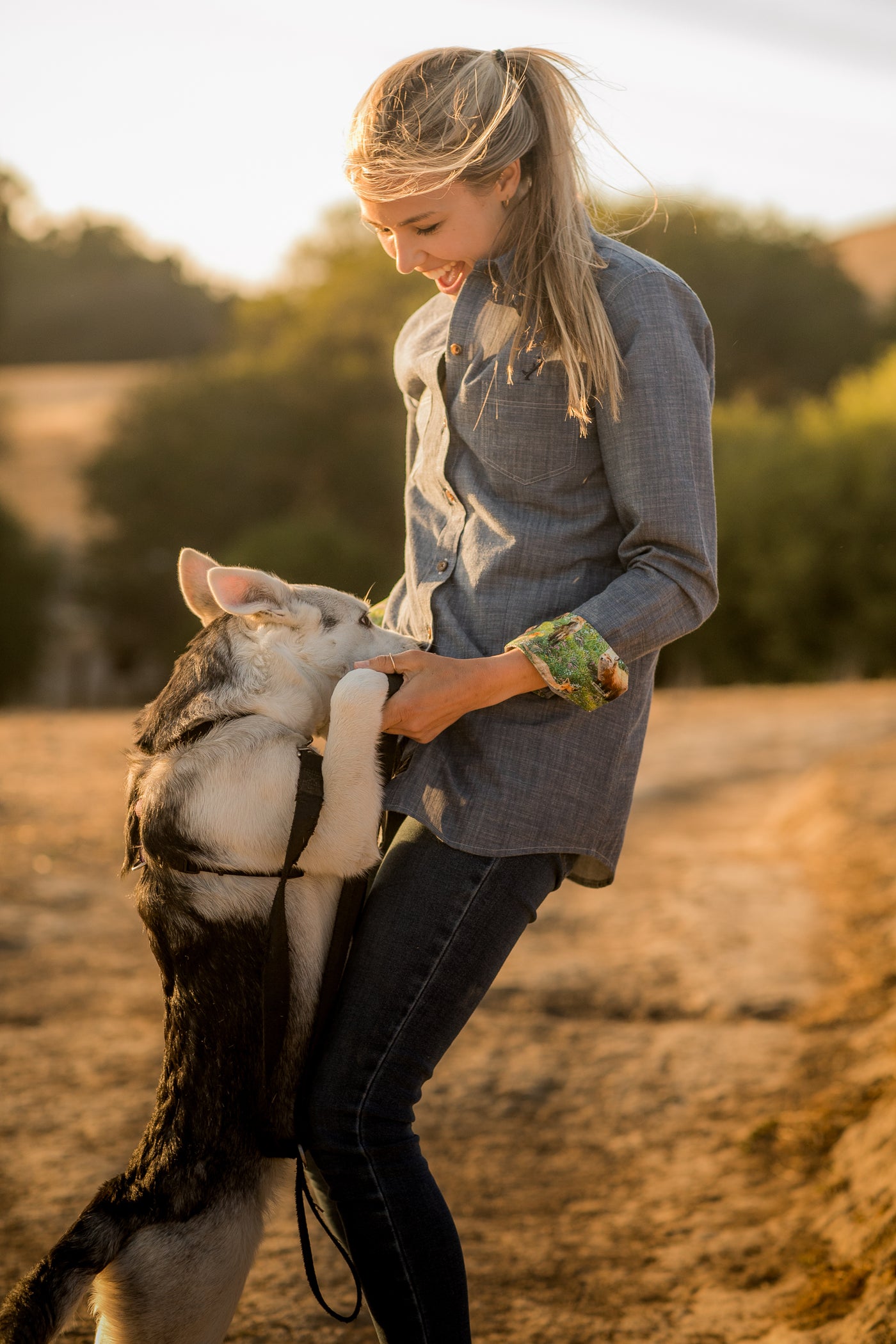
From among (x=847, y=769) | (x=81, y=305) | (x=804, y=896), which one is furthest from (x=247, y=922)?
(x=81, y=305)

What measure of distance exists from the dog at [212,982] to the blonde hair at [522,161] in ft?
2.92

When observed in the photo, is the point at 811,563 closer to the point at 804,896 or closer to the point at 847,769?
the point at 847,769

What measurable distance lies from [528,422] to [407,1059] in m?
1.50

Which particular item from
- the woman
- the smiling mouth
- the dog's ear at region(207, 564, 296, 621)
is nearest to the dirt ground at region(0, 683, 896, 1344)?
the woman

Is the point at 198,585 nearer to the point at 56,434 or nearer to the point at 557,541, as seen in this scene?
the point at 557,541

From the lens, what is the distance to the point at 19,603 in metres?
30.8

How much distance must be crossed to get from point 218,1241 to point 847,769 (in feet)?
27.5

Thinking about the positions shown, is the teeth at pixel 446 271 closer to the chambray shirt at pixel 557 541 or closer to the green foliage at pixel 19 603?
the chambray shirt at pixel 557 541

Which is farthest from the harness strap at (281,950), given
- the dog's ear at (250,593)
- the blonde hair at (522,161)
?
the blonde hair at (522,161)

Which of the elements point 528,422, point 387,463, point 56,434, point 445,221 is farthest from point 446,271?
point 56,434

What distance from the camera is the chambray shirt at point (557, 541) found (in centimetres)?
249

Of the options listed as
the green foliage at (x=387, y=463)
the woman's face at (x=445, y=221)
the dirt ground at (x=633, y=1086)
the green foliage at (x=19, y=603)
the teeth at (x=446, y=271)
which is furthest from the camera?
the green foliage at (x=19, y=603)

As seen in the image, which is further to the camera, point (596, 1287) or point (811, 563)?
point (811, 563)

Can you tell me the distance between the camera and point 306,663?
3105 millimetres
